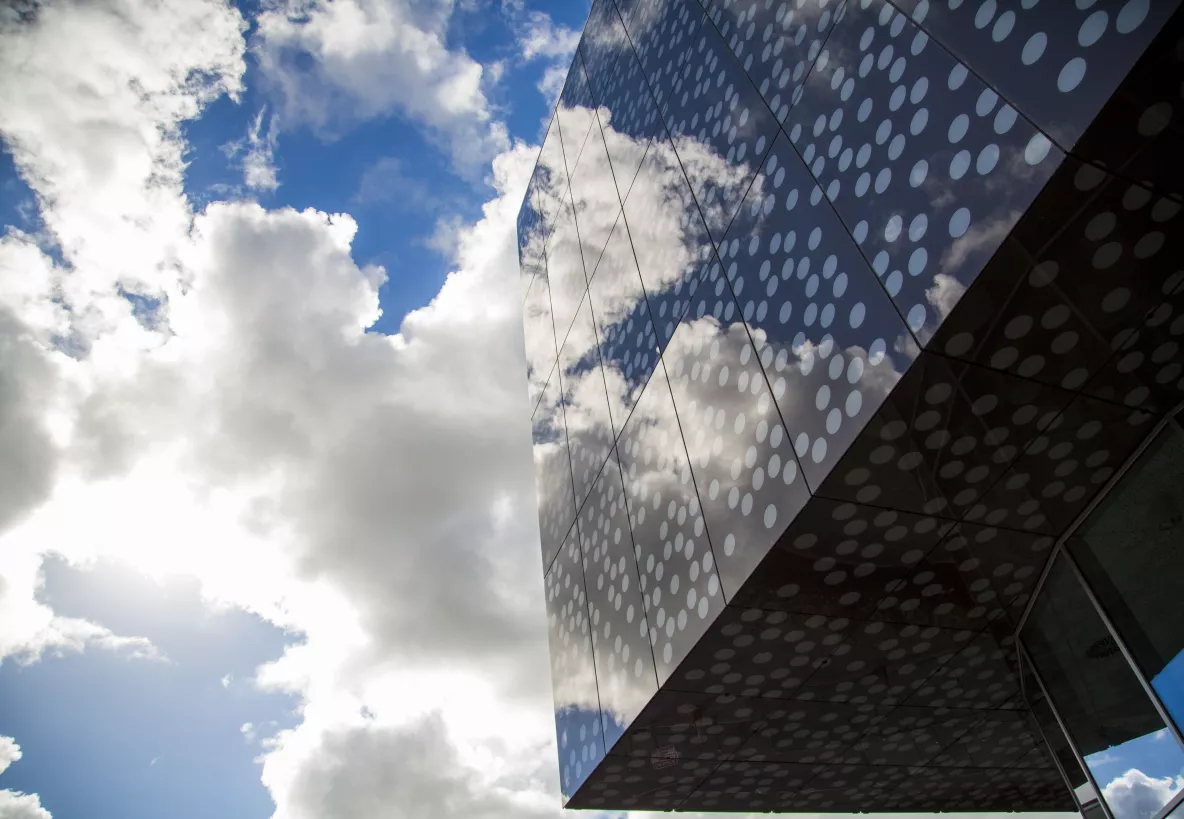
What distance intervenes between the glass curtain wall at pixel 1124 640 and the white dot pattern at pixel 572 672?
548cm

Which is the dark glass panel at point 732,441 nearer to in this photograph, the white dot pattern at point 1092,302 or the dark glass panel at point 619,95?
the white dot pattern at point 1092,302

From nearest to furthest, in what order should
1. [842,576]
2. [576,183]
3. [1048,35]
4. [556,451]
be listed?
[1048,35], [842,576], [556,451], [576,183]

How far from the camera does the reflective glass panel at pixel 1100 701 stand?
7.84 metres

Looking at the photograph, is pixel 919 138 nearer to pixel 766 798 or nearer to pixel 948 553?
pixel 948 553

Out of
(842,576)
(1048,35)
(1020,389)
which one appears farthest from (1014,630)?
(1048,35)

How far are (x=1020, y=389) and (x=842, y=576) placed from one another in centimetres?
253

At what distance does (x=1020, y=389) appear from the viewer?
6.63m

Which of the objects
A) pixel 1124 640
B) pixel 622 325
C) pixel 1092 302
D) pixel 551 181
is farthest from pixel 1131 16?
pixel 551 181

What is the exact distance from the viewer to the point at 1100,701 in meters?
8.55

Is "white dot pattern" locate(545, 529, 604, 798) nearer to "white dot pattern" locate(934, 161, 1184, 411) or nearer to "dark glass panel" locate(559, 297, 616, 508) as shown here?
"dark glass panel" locate(559, 297, 616, 508)

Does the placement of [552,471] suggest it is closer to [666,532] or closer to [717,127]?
[666,532]

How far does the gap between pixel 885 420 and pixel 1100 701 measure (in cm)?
455

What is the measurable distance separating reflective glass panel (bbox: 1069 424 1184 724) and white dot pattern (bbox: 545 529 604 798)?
20.2 ft

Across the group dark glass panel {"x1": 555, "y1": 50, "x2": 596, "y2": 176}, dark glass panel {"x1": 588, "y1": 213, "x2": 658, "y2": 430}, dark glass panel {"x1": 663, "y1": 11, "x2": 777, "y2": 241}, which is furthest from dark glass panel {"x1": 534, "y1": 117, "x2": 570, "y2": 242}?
dark glass panel {"x1": 663, "y1": 11, "x2": 777, "y2": 241}
